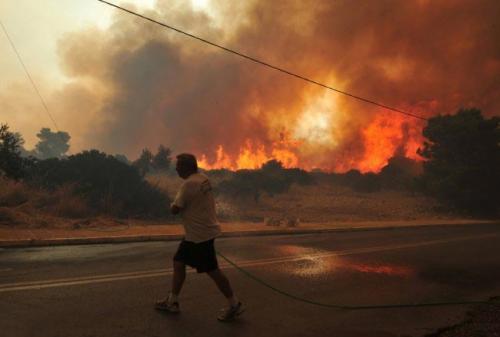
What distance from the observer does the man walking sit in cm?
463

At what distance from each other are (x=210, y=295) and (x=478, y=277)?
5.28 meters

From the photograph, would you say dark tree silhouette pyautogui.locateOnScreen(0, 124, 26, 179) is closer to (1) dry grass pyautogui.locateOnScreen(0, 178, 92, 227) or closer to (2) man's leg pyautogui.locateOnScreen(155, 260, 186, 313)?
(1) dry grass pyautogui.locateOnScreen(0, 178, 92, 227)

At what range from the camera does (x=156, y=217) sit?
788 inches

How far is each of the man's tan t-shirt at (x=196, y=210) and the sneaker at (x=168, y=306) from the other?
0.76 meters

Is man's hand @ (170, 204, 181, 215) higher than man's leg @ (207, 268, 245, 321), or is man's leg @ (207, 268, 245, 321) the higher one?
man's hand @ (170, 204, 181, 215)

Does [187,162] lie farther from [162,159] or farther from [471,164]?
[162,159]

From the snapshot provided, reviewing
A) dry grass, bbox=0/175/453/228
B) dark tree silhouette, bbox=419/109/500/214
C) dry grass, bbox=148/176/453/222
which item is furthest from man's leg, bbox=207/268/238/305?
dark tree silhouette, bbox=419/109/500/214

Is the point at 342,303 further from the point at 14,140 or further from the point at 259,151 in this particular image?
the point at 259,151

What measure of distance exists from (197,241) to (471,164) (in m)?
30.0

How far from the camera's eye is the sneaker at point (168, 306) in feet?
15.4

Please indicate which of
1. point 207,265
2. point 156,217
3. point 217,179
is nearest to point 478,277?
point 207,265

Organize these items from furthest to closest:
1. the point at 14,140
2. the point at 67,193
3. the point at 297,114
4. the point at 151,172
A: the point at 151,172 < the point at 297,114 < the point at 67,193 < the point at 14,140

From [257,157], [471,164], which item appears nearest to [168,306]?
[471,164]

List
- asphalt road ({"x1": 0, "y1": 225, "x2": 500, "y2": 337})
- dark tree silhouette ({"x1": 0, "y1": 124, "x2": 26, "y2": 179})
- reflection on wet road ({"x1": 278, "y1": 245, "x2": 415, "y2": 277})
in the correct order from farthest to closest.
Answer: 1. dark tree silhouette ({"x1": 0, "y1": 124, "x2": 26, "y2": 179})
2. reflection on wet road ({"x1": 278, "y1": 245, "x2": 415, "y2": 277})
3. asphalt road ({"x1": 0, "y1": 225, "x2": 500, "y2": 337})
